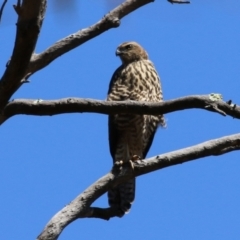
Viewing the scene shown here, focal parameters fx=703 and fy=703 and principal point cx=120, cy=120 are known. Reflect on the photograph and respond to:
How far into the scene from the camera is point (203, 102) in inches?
133

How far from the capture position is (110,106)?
11.5 ft

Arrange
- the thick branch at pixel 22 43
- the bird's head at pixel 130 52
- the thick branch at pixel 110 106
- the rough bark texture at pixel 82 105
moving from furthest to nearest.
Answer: the bird's head at pixel 130 52, the thick branch at pixel 110 106, the rough bark texture at pixel 82 105, the thick branch at pixel 22 43

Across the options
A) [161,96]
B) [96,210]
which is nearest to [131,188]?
[161,96]

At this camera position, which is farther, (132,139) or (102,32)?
(132,139)

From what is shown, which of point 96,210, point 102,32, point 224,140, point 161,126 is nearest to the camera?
point 224,140

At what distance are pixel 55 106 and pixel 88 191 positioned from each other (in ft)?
3.14

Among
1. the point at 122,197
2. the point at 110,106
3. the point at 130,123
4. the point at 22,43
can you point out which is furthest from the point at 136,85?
the point at 22,43

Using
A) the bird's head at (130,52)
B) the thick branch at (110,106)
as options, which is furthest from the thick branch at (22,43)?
the bird's head at (130,52)

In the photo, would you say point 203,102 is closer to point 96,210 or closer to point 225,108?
point 225,108

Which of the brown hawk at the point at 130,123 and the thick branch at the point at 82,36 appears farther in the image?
the brown hawk at the point at 130,123

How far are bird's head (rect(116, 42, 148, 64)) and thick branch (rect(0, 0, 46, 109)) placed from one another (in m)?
4.73

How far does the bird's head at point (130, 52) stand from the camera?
26.4ft

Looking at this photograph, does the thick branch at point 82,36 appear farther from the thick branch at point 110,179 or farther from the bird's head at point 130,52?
the bird's head at point 130,52

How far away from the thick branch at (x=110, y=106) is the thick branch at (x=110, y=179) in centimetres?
67
